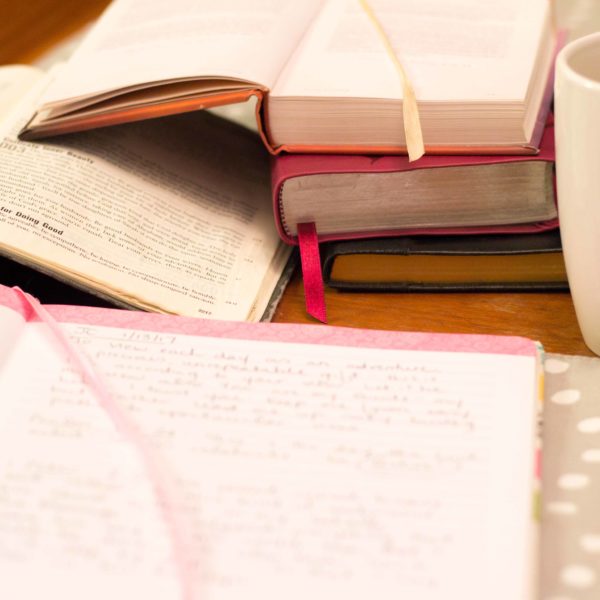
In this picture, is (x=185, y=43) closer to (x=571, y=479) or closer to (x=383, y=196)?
→ (x=383, y=196)

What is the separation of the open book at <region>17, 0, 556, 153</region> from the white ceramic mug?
96 millimetres

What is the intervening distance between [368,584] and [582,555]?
0.12m

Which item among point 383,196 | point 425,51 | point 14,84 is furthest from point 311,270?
point 14,84

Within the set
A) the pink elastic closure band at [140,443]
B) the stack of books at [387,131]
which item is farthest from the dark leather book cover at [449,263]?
the pink elastic closure band at [140,443]

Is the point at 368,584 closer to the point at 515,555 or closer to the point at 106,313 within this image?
the point at 515,555

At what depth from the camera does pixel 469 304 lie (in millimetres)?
625

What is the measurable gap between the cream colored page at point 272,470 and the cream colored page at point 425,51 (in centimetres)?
21

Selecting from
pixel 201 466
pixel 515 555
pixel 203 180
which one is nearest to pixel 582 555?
pixel 515 555

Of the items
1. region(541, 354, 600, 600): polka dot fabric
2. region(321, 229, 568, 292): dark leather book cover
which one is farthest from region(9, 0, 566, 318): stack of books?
region(541, 354, 600, 600): polka dot fabric

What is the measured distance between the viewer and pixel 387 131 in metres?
0.62

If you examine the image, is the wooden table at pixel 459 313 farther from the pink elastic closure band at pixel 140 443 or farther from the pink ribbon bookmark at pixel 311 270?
the pink elastic closure band at pixel 140 443

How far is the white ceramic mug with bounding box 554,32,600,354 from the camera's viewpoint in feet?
1.52

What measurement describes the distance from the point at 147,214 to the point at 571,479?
38cm

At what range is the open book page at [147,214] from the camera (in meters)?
0.60
